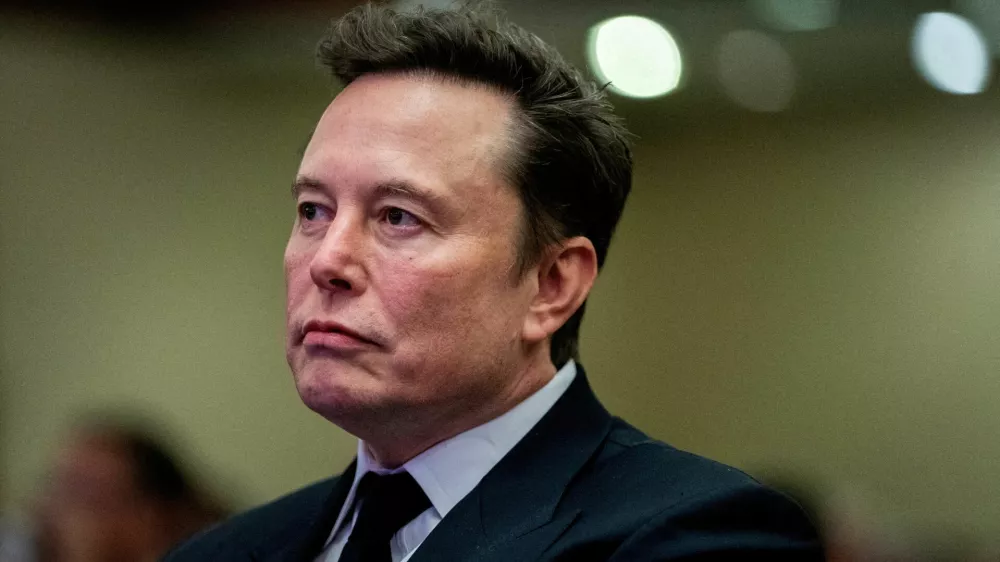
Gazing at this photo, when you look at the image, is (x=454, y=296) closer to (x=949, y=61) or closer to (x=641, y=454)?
(x=641, y=454)

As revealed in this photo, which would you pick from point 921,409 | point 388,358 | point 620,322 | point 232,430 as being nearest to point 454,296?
point 388,358

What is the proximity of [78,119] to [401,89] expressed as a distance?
8.75 ft

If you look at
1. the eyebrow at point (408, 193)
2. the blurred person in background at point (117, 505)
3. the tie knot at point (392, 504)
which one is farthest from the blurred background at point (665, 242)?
the eyebrow at point (408, 193)

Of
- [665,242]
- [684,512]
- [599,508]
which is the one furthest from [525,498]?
[665,242]

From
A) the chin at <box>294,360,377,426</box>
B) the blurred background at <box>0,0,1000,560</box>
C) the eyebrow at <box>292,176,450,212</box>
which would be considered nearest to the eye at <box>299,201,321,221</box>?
the eyebrow at <box>292,176,450,212</box>

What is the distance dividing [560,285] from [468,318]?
0.58 ft

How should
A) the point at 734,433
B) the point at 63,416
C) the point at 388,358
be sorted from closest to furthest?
the point at 388,358 → the point at 734,433 → the point at 63,416

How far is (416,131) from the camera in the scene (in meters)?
1.37

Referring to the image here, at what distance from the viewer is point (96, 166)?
375 centimetres

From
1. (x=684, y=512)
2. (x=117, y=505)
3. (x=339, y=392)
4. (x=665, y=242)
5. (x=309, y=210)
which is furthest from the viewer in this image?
(x=665, y=242)

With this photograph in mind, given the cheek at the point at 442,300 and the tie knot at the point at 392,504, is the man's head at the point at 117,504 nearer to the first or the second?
the tie knot at the point at 392,504

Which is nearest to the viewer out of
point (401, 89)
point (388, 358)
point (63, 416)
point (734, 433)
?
point (388, 358)

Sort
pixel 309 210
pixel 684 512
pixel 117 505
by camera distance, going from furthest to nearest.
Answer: pixel 117 505
pixel 309 210
pixel 684 512

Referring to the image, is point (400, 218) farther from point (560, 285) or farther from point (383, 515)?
point (383, 515)
